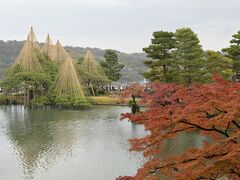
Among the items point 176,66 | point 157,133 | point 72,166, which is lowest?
point 72,166

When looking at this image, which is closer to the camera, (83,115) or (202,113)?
(202,113)

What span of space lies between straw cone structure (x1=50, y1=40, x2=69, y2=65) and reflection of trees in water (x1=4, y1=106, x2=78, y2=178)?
18.4 meters

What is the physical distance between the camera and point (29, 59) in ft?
130

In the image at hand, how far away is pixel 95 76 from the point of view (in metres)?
45.8

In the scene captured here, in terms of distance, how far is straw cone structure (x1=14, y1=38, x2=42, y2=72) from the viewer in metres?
39.2

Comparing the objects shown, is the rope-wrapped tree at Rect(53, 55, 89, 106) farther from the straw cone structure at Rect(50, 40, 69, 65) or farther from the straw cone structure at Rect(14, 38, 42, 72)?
the straw cone structure at Rect(50, 40, 69, 65)

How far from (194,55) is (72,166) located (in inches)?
617

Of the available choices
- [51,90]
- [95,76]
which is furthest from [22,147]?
[95,76]

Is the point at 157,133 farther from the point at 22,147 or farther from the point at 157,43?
the point at 157,43

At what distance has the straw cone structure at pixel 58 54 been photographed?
46.2 meters

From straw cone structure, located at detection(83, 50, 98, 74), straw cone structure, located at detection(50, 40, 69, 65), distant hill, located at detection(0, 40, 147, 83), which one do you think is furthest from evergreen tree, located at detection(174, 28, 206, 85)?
distant hill, located at detection(0, 40, 147, 83)

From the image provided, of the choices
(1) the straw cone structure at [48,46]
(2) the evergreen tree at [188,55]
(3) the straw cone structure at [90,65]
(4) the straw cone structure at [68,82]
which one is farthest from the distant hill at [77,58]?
(2) the evergreen tree at [188,55]

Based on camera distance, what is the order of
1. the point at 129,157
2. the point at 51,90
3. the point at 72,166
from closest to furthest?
1. the point at 72,166
2. the point at 129,157
3. the point at 51,90

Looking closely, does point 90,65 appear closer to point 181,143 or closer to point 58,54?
point 58,54
